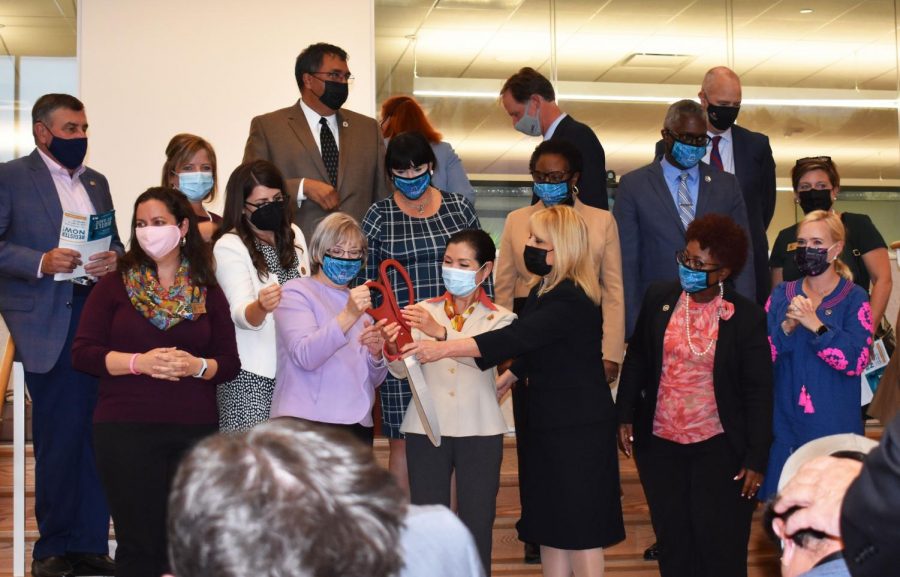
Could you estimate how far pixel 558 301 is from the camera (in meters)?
3.90

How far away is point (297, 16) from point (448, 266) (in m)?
3.59

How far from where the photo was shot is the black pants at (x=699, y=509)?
3.73m

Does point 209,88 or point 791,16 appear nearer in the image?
point 209,88

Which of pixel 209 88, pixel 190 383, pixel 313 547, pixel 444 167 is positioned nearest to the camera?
pixel 313 547

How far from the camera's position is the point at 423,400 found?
3732mm

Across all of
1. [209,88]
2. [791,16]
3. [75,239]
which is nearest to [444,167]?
[75,239]

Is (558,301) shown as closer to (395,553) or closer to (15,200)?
(15,200)

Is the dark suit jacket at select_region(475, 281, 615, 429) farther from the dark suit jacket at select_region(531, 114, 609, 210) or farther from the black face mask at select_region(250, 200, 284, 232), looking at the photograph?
the dark suit jacket at select_region(531, 114, 609, 210)

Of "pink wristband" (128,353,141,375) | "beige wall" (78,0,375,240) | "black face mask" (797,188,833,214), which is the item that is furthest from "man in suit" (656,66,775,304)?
"beige wall" (78,0,375,240)

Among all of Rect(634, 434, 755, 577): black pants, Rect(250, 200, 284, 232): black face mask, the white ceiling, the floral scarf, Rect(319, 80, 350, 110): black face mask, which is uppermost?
the white ceiling

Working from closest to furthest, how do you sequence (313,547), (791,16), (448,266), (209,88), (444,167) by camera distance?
(313,547) → (448,266) → (444,167) → (209,88) → (791,16)

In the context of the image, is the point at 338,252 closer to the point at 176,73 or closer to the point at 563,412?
the point at 563,412

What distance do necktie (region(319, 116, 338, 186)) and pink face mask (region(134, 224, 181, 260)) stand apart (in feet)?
3.91

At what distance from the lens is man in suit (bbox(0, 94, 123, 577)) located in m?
4.03
